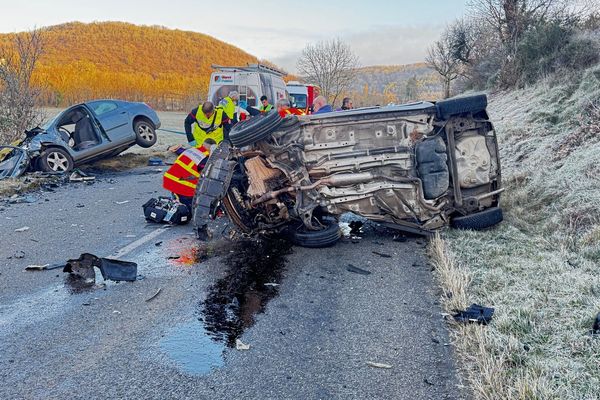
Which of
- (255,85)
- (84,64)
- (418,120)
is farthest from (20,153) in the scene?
(84,64)

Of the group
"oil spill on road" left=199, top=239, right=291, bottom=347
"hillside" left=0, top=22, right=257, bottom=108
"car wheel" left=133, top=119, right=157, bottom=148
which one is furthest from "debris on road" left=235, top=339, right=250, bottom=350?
"hillside" left=0, top=22, right=257, bottom=108

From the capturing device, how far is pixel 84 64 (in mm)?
101500

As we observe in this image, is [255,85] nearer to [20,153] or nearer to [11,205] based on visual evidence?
[20,153]

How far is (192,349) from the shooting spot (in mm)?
3082

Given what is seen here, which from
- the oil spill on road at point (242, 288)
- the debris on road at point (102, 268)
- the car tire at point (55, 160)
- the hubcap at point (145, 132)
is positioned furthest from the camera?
the hubcap at point (145, 132)

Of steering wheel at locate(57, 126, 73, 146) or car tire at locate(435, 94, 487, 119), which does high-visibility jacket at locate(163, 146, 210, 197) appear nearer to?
car tire at locate(435, 94, 487, 119)

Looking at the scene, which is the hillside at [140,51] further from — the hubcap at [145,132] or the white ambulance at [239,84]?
the hubcap at [145,132]

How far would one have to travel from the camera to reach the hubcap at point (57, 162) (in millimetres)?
11008

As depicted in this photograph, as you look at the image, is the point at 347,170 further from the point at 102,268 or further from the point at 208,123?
the point at 208,123

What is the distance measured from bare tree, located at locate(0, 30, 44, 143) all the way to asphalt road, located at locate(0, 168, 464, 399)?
936 centimetres

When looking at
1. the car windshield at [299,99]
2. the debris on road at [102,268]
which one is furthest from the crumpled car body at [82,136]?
the car windshield at [299,99]

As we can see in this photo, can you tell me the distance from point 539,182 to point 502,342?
4556mm

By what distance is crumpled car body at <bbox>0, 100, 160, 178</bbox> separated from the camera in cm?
1093

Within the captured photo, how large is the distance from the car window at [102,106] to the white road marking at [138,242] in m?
6.57
